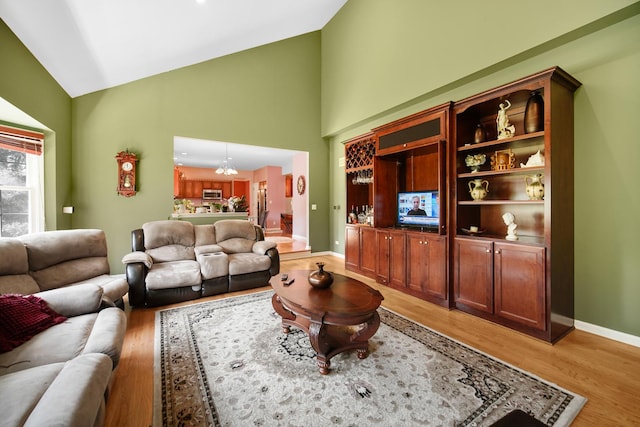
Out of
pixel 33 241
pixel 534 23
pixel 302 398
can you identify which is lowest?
pixel 302 398

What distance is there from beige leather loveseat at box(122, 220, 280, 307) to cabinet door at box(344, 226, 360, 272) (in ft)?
4.58

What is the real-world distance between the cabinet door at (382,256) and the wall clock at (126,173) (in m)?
4.10

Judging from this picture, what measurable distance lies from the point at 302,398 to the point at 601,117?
3.49 meters

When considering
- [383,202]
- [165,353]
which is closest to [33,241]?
[165,353]

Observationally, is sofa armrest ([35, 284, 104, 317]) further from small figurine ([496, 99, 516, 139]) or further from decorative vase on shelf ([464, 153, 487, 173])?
small figurine ([496, 99, 516, 139])

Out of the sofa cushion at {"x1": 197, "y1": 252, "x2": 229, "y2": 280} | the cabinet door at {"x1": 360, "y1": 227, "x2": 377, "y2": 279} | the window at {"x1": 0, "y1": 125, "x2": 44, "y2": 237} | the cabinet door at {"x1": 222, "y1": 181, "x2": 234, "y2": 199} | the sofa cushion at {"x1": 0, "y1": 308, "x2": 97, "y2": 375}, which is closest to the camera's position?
the sofa cushion at {"x1": 0, "y1": 308, "x2": 97, "y2": 375}

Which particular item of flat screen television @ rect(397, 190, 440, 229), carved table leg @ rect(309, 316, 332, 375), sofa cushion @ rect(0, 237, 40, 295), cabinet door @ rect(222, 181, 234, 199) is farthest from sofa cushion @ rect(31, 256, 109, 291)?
cabinet door @ rect(222, 181, 234, 199)

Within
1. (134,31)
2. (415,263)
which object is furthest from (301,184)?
(134,31)

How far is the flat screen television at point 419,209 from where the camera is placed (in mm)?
3513

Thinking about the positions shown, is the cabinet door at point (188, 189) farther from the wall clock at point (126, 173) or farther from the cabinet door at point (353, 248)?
the cabinet door at point (353, 248)

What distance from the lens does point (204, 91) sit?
4809mm

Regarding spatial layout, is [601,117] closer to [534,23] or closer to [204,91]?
[534,23]

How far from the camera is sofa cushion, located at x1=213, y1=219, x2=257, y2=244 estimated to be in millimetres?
4129

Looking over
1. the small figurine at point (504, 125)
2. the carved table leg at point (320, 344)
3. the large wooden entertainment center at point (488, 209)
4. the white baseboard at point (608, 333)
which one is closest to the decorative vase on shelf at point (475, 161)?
the large wooden entertainment center at point (488, 209)
